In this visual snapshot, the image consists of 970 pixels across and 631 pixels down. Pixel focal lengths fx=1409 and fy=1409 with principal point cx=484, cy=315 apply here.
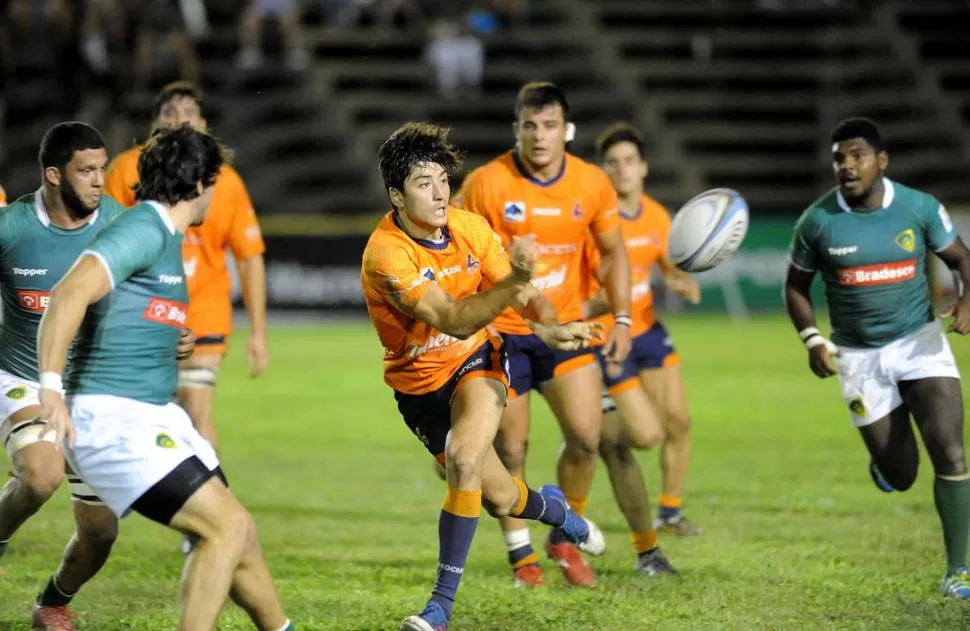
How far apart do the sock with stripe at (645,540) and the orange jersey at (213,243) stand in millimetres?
2919

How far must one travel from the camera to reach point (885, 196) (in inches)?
303

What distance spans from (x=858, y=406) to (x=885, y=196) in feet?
3.80

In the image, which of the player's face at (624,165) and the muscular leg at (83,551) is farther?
the player's face at (624,165)

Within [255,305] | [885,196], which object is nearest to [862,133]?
[885,196]

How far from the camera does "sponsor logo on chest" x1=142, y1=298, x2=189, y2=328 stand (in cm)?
533

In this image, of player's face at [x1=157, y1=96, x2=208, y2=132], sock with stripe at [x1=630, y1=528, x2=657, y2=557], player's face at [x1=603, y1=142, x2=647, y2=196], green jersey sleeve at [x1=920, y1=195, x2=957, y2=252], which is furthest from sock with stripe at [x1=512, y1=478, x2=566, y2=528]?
player's face at [x1=157, y1=96, x2=208, y2=132]

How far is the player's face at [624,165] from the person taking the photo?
30.8ft

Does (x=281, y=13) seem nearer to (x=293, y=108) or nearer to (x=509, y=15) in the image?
(x=293, y=108)

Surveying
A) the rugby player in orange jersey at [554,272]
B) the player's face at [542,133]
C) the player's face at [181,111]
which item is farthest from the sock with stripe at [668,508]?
the player's face at [181,111]

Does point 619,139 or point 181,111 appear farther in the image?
point 619,139

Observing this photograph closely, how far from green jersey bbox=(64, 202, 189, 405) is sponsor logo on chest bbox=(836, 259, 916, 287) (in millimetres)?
3936

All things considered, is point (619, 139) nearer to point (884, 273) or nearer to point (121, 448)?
point (884, 273)

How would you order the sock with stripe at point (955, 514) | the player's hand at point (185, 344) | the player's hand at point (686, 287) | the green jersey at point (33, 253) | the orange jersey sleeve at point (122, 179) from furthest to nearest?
the player's hand at point (686, 287)
the orange jersey sleeve at point (122, 179)
the sock with stripe at point (955, 514)
the green jersey at point (33, 253)
the player's hand at point (185, 344)

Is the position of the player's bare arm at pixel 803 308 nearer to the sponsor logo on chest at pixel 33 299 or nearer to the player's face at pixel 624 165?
the player's face at pixel 624 165
